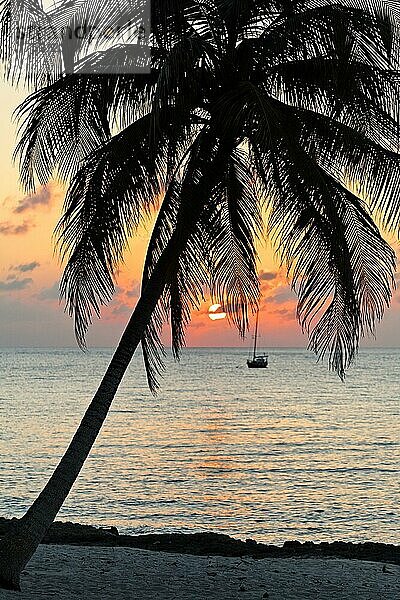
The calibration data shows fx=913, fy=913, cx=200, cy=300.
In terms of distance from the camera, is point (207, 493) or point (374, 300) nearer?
→ point (374, 300)

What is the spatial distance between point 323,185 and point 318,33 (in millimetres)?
1599

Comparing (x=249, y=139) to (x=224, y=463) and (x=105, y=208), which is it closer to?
(x=105, y=208)

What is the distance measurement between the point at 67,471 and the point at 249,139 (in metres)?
4.11

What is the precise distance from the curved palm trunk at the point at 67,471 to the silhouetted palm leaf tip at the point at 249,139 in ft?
1.59

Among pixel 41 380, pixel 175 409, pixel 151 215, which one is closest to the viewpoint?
pixel 151 215

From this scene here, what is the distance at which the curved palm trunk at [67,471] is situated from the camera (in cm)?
975

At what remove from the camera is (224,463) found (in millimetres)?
39312

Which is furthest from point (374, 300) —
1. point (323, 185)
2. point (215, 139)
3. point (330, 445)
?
point (330, 445)

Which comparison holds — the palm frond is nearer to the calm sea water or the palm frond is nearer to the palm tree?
the palm tree

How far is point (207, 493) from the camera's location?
31812mm

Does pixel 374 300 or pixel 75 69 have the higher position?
pixel 75 69

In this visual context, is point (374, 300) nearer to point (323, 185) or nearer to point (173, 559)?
point (323, 185)

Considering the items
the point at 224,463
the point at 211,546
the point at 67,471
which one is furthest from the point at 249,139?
the point at 224,463

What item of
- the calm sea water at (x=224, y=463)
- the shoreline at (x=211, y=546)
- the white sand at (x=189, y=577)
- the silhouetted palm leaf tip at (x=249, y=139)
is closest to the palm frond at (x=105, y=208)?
the silhouetted palm leaf tip at (x=249, y=139)
